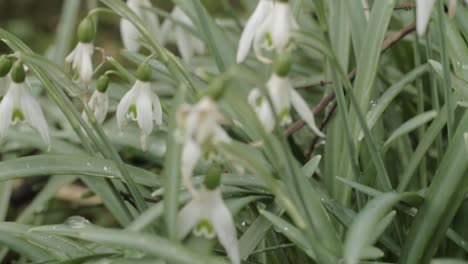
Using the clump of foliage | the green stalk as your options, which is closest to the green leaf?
the clump of foliage

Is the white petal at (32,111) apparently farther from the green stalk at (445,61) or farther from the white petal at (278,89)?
the green stalk at (445,61)

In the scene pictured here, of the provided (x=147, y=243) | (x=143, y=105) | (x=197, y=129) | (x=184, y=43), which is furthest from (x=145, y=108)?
(x=184, y=43)

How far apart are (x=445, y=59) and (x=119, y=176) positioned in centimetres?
70

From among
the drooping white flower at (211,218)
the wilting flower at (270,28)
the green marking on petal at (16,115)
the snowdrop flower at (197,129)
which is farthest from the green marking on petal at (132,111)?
the snowdrop flower at (197,129)

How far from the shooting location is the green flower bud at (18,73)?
160 centimetres

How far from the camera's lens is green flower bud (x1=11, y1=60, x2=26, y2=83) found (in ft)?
5.25

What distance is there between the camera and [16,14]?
16.7ft

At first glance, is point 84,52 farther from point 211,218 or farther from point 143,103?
point 211,218

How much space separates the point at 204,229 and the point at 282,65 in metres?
0.28

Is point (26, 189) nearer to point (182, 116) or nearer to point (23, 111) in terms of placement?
point (23, 111)

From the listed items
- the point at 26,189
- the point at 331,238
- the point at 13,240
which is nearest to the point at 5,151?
the point at 26,189

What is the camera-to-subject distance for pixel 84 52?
5.73ft

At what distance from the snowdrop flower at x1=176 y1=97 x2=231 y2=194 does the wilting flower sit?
23 cm

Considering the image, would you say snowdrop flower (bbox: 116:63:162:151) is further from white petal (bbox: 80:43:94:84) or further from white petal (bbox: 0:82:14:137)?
white petal (bbox: 0:82:14:137)
